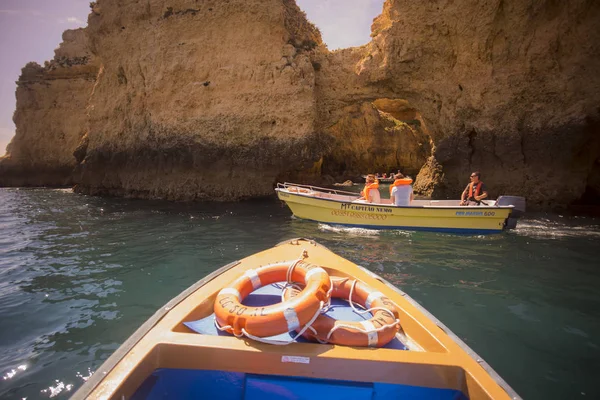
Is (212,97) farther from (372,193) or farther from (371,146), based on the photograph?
(371,146)

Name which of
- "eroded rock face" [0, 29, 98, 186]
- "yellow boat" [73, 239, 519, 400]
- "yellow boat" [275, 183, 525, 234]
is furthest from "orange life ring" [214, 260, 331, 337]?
"eroded rock face" [0, 29, 98, 186]

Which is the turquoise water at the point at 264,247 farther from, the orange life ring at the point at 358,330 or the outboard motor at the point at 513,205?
the orange life ring at the point at 358,330

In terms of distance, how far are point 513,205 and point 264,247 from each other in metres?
7.07

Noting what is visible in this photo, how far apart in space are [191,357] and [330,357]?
116 cm

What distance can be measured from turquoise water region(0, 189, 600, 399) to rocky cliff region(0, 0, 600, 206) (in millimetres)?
3697

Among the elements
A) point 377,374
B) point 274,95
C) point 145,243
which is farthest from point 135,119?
point 377,374

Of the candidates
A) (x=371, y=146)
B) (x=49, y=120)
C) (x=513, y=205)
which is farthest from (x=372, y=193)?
(x=49, y=120)

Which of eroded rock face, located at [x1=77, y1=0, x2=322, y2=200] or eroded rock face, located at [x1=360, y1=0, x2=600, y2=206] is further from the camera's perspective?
eroded rock face, located at [x1=77, y1=0, x2=322, y2=200]

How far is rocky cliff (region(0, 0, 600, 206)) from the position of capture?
1138cm

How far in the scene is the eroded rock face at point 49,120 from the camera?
27984 millimetres

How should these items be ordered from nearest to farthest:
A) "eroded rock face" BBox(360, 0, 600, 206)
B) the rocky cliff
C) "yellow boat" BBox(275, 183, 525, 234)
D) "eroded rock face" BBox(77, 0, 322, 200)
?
"yellow boat" BBox(275, 183, 525, 234) < "eroded rock face" BBox(360, 0, 600, 206) < the rocky cliff < "eroded rock face" BBox(77, 0, 322, 200)

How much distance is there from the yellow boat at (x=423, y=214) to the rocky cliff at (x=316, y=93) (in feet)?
15.3

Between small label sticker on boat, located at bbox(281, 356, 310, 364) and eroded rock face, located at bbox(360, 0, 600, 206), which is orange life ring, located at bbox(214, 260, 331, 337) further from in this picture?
eroded rock face, located at bbox(360, 0, 600, 206)

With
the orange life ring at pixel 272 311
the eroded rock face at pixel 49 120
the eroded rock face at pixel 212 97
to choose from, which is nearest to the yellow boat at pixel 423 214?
the eroded rock face at pixel 212 97
